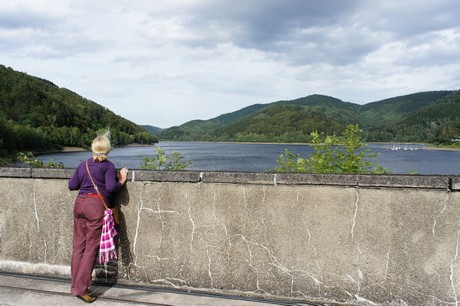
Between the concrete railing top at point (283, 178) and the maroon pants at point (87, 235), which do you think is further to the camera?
the maroon pants at point (87, 235)

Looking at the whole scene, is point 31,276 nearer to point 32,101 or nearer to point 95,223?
point 95,223

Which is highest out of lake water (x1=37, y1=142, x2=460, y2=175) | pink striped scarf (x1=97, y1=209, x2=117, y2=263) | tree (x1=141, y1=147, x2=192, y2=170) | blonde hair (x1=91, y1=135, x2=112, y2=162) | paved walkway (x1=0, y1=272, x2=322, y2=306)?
blonde hair (x1=91, y1=135, x2=112, y2=162)

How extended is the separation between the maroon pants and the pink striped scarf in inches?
1.5

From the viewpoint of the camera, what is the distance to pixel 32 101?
129125mm

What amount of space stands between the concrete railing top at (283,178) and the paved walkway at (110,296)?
111 centimetres

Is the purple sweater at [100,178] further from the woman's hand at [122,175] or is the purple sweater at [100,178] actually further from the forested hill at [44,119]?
the forested hill at [44,119]

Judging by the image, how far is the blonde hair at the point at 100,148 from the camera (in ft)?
11.9

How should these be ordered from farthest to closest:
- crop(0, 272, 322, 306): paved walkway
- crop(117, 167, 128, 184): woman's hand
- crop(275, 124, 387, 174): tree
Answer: crop(275, 124, 387, 174): tree < crop(117, 167, 128, 184): woman's hand < crop(0, 272, 322, 306): paved walkway

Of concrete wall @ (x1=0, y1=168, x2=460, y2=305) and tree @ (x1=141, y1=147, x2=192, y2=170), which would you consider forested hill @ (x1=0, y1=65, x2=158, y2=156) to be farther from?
concrete wall @ (x1=0, y1=168, x2=460, y2=305)

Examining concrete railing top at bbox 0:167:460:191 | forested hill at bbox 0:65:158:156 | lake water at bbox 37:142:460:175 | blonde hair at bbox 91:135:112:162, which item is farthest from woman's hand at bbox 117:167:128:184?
forested hill at bbox 0:65:158:156

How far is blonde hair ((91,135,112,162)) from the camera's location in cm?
362

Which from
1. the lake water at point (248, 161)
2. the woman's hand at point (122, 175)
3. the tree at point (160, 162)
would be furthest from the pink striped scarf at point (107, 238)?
the tree at point (160, 162)

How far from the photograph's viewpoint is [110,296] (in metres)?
3.62

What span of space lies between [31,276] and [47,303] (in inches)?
34.9
